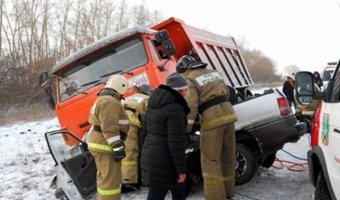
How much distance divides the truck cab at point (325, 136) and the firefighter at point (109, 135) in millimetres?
1919

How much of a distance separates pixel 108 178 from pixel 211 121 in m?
1.35

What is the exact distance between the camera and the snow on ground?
19.7 ft

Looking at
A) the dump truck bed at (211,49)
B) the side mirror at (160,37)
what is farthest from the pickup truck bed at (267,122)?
the dump truck bed at (211,49)

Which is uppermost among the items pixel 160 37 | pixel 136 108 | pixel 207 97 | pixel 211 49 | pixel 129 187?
pixel 160 37

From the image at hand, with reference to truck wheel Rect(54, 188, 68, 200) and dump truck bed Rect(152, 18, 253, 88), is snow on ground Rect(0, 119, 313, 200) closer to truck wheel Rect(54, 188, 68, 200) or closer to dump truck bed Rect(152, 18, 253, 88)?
truck wheel Rect(54, 188, 68, 200)

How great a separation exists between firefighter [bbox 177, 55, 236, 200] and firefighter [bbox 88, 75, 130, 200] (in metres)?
0.81

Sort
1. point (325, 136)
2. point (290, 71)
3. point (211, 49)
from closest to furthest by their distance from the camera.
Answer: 1. point (325, 136)
2. point (290, 71)
3. point (211, 49)

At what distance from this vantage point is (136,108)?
19.7 feet

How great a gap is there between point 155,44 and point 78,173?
2444 mm

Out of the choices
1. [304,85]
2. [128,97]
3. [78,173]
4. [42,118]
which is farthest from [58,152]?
[42,118]

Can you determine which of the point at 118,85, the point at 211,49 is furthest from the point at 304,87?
the point at 211,49

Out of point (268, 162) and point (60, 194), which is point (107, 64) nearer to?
point (60, 194)

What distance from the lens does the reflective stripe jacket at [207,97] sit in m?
5.32

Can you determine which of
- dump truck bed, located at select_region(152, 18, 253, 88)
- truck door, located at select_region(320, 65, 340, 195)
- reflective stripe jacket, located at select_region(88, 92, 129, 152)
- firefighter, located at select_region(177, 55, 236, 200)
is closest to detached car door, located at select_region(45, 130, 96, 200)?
reflective stripe jacket, located at select_region(88, 92, 129, 152)
